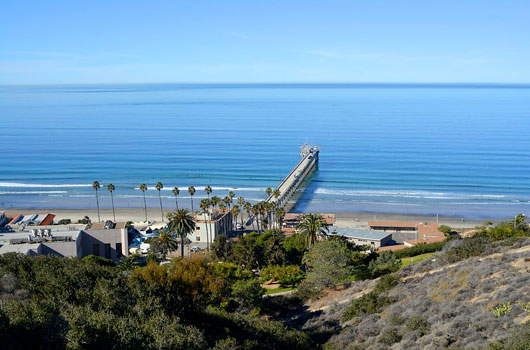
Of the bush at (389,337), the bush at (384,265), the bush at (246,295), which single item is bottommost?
the bush at (384,265)

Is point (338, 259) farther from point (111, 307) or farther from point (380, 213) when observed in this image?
point (380, 213)

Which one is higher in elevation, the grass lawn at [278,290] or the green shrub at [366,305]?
the green shrub at [366,305]

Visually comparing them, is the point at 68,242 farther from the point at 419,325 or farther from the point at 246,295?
the point at 419,325

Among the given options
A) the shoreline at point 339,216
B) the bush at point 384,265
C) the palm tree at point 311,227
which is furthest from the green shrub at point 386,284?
the shoreline at point 339,216

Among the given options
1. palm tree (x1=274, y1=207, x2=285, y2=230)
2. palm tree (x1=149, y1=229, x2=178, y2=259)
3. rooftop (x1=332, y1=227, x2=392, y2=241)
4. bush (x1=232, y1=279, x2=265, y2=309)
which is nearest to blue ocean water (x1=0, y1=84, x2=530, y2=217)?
palm tree (x1=274, y1=207, x2=285, y2=230)

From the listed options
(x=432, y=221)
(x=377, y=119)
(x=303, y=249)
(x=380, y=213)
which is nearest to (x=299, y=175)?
(x=380, y=213)

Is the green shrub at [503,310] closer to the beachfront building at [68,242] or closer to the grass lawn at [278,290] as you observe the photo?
the grass lawn at [278,290]
